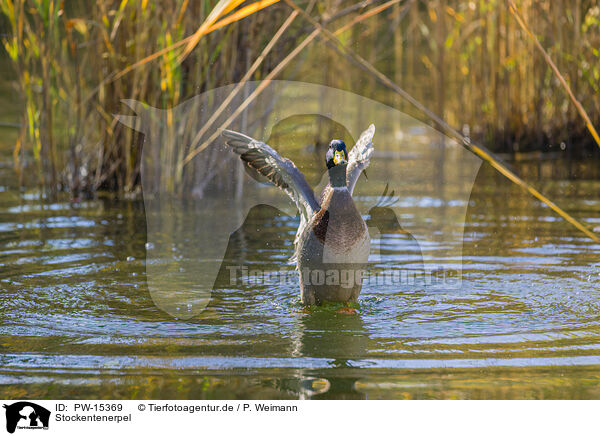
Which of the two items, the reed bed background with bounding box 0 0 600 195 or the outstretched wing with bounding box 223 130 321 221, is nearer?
the outstretched wing with bounding box 223 130 321 221

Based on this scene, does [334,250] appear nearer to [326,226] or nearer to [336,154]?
[326,226]

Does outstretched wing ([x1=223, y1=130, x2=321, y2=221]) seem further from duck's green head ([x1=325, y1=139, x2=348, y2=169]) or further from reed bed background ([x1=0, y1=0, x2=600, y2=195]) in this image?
reed bed background ([x1=0, y1=0, x2=600, y2=195])

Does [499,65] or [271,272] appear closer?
[271,272]

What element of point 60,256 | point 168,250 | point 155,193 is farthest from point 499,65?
point 60,256

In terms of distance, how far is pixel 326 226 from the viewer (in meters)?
4.76

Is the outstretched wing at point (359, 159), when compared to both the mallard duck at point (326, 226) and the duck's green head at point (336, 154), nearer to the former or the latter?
the mallard duck at point (326, 226)

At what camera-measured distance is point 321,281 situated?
4914 millimetres

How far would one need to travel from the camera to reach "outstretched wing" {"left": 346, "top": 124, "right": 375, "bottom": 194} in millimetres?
5180

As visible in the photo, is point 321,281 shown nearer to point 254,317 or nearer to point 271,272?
point 254,317

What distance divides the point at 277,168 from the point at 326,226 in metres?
0.46

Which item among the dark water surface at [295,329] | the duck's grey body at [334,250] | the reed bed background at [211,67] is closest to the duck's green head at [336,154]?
the duck's grey body at [334,250]

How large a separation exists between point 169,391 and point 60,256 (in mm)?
2832
